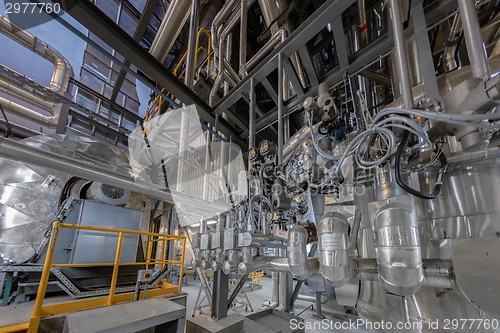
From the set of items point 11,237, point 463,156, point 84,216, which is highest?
point 463,156

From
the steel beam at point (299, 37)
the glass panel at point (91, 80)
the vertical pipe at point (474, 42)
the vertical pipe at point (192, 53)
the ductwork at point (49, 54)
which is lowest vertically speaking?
the vertical pipe at point (474, 42)

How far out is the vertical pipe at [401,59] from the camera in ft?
3.53

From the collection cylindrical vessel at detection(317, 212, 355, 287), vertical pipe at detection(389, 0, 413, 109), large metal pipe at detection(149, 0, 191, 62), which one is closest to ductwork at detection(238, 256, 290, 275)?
cylindrical vessel at detection(317, 212, 355, 287)

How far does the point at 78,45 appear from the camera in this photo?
16.3 ft

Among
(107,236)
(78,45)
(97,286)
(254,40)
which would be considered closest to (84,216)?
(107,236)

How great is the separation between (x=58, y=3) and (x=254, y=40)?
9.42 feet

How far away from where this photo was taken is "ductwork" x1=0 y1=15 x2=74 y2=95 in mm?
3559

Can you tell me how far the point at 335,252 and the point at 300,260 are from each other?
0.27 metres

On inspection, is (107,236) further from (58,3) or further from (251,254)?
(58,3)

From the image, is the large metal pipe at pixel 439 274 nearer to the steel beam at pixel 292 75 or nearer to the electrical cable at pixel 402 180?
the electrical cable at pixel 402 180

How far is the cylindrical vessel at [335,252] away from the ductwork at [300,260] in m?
0.17

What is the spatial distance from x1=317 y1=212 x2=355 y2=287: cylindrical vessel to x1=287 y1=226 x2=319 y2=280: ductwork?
6.7 inches

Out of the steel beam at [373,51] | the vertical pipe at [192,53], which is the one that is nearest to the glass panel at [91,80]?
the vertical pipe at [192,53]

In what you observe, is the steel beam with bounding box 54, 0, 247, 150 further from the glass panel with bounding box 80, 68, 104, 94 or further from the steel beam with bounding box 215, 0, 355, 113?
the glass panel with bounding box 80, 68, 104, 94
